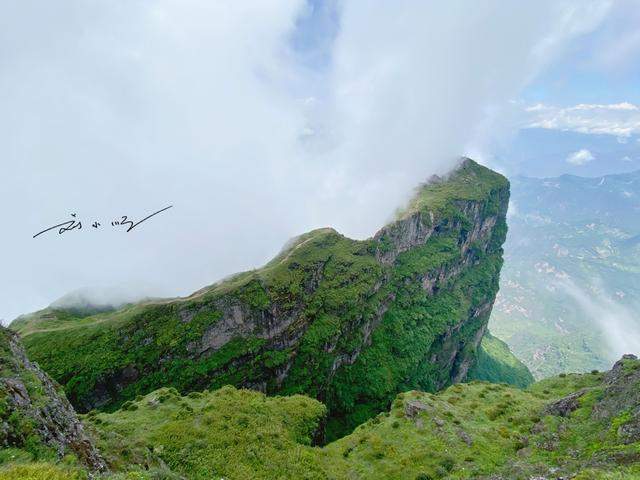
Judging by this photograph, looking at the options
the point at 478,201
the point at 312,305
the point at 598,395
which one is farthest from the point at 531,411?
the point at 478,201

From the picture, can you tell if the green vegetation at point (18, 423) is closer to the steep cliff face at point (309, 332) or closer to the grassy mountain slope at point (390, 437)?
the grassy mountain slope at point (390, 437)

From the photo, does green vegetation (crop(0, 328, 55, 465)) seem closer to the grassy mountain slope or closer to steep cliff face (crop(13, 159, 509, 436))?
the grassy mountain slope

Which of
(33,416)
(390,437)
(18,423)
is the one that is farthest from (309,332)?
(18,423)

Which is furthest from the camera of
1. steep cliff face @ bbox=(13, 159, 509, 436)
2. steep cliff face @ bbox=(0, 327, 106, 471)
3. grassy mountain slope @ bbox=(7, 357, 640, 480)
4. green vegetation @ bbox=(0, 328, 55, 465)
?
steep cliff face @ bbox=(13, 159, 509, 436)

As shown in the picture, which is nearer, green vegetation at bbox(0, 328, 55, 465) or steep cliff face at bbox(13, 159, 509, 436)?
green vegetation at bbox(0, 328, 55, 465)

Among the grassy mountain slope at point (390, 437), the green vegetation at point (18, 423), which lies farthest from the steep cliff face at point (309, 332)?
the green vegetation at point (18, 423)

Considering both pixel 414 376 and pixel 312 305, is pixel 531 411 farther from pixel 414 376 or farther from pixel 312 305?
pixel 414 376

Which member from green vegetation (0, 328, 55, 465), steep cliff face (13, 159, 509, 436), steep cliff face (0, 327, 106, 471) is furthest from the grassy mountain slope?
steep cliff face (13, 159, 509, 436)
